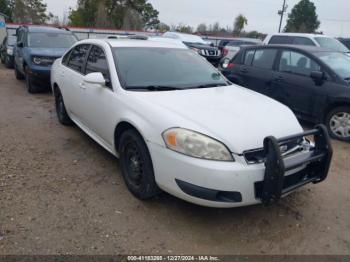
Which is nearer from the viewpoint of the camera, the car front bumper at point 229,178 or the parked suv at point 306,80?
the car front bumper at point 229,178

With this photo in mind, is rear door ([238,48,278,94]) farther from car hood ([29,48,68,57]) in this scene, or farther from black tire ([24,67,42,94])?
black tire ([24,67,42,94])

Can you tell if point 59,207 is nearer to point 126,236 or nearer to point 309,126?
point 126,236

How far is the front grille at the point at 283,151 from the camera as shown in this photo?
301 centimetres

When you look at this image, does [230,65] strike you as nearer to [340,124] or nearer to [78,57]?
[340,124]

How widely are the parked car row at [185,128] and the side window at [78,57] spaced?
2 centimetres

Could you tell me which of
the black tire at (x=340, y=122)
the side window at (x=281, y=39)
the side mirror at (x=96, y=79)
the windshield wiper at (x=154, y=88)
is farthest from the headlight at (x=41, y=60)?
the side window at (x=281, y=39)

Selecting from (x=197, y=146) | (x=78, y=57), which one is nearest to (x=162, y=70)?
(x=197, y=146)

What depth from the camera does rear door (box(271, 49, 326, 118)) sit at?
246 inches

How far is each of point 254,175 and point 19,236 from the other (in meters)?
2.06

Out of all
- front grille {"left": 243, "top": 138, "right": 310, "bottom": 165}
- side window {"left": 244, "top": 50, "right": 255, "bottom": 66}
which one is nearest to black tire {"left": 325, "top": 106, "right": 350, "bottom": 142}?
side window {"left": 244, "top": 50, "right": 255, "bottom": 66}

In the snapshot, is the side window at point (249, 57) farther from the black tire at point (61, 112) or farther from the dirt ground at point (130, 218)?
the black tire at point (61, 112)

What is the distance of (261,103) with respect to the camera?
3848 mm

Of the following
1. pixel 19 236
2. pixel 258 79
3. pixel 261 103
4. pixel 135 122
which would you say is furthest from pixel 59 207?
pixel 258 79

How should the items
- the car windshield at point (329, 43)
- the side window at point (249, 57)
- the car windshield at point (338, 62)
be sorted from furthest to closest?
the car windshield at point (329, 43) < the side window at point (249, 57) < the car windshield at point (338, 62)
